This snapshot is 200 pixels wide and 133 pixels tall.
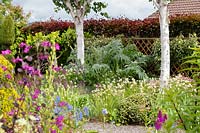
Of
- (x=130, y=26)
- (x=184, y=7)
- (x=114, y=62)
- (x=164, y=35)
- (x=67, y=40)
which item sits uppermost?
(x=184, y=7)

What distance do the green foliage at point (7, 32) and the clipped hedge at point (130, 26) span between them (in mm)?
2003

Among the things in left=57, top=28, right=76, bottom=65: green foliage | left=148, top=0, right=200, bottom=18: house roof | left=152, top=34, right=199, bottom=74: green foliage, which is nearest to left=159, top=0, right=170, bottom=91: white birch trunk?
left=152, top=34, right=199, bottom=74: green foliage

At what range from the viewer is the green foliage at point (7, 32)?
18.6 metres

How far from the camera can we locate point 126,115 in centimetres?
859

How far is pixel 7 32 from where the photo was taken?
18734 millimetres

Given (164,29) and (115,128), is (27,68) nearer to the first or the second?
(115,128)

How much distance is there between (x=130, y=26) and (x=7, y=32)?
4643mm

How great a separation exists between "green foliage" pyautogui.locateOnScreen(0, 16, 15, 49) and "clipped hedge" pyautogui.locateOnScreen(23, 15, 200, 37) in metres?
2.00

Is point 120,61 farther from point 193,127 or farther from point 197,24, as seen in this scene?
point 193,127

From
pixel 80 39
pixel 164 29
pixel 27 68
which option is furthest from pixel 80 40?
pixel 27 68

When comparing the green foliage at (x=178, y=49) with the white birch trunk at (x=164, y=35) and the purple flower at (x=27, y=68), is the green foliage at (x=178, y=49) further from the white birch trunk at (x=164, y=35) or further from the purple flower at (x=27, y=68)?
the purple flower at (x=27, y=68)

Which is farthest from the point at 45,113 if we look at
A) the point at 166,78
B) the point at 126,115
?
the point at 166,78

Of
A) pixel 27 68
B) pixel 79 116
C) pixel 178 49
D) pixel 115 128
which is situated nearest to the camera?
pixel 27 68

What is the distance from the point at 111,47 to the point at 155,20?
10.9 feet
